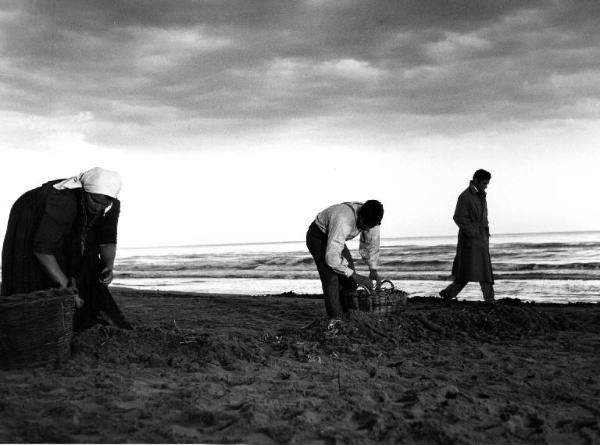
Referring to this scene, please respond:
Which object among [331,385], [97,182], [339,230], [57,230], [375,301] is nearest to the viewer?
[331,385]

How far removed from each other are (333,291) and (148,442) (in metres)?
3.21

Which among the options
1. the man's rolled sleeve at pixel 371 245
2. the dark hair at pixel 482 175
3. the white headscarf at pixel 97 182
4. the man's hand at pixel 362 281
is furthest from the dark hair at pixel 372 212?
the dark hair at pixel 482 175

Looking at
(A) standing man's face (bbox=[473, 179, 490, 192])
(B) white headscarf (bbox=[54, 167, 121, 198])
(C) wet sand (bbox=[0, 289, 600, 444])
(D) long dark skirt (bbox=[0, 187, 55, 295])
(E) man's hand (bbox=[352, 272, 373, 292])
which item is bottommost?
(C) wet sand (bbox=[0, 289, 600, 444])

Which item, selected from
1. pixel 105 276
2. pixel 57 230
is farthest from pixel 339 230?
pixel 57 230

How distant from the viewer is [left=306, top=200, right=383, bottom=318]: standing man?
17.5 feet

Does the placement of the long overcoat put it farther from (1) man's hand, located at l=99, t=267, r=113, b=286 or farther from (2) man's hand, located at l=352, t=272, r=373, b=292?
(1) man's hand, located at l=99, t=267, r=113, b=286

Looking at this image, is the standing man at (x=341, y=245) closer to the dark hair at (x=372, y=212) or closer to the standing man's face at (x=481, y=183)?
the dark hair at (x=372, y=212)

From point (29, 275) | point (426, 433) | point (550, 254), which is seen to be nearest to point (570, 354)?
point (426, 433)

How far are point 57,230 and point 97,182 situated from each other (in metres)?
0.49

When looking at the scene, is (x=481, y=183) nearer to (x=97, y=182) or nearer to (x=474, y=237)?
(x=474, y=237)

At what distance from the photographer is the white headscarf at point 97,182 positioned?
4.28 meters

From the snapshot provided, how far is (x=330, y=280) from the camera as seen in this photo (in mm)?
5660

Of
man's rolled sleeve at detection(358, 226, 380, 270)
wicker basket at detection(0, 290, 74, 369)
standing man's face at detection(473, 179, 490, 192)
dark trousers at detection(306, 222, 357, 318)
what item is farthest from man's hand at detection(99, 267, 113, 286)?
standing man's face at detection(473, 179, 490, 192)

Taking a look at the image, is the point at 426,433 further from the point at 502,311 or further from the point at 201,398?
the point at 502,311
